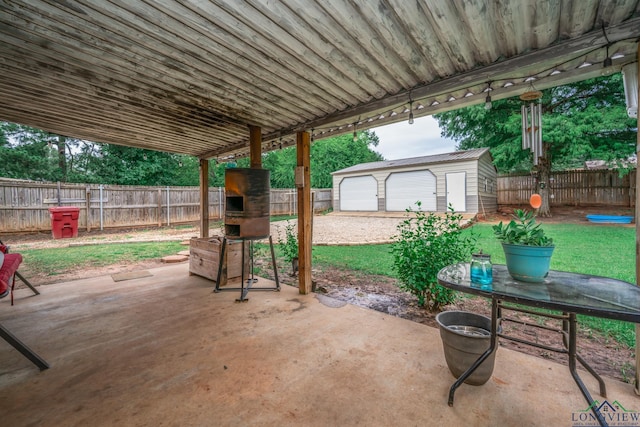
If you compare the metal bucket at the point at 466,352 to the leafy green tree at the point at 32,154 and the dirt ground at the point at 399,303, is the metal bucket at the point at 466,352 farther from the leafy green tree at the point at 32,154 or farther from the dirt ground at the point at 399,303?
the leafy green tree at the point at 32,154

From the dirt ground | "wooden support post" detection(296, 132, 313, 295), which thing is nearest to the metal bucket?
the dirt ground

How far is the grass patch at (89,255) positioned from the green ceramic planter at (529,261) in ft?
19.8

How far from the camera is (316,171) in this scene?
2298cm

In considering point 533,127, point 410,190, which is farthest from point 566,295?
point 410,190

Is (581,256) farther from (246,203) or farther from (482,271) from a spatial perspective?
(246,203)

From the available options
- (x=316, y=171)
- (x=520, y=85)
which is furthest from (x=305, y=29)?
(x=316, y=171)

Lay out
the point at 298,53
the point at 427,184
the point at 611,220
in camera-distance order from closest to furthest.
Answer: the point at 298,53
the point at 611,220
the point at 427,184

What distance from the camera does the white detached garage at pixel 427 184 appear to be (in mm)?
11359

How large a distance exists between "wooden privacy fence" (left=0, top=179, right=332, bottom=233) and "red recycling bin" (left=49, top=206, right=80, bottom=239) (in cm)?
94

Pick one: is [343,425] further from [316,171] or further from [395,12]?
[316,171]

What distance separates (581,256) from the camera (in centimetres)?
471

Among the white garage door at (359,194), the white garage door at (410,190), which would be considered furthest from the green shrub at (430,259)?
the white garage door at (359,194)

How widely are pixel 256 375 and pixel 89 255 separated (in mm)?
5837

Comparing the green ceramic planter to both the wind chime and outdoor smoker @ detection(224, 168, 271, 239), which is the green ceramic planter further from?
outdoor smoker @ detection(224, 168, 271, 239)
